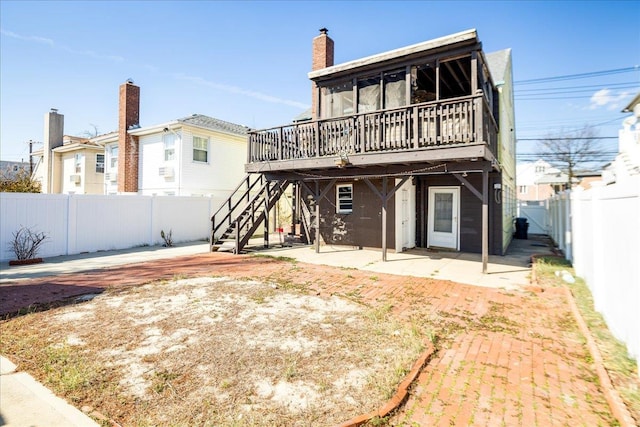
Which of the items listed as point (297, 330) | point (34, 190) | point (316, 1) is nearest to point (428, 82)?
point (316, 1)

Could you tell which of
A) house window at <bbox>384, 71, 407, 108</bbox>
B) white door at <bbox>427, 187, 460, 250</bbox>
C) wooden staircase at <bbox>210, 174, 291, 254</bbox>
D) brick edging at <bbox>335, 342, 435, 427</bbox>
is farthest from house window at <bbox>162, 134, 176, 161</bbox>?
brick edging at <bbox>335, 342, 435, 427</bbox>

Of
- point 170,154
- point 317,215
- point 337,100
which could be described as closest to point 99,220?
point 170,154

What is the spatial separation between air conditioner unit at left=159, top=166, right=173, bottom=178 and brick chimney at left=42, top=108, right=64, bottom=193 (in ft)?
39.6

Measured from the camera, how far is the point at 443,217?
12.1m

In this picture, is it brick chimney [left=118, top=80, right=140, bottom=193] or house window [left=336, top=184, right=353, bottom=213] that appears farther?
brick chimney [left=118, top=80, right=140, bottom=193]

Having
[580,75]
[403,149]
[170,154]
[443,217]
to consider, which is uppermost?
[580,75]

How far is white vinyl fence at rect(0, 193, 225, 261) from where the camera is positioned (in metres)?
9.80

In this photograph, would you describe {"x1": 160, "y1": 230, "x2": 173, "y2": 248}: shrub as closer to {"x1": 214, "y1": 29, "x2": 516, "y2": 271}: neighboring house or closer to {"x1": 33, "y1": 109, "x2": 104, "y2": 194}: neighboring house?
{"x1": 214, "y1": 29, "x2": 516, "y2": 271}: neighboring house

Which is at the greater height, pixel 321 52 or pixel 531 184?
pixel 321 52

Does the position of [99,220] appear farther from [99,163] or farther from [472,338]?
[472,338]

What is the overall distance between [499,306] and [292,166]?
23.5 feet

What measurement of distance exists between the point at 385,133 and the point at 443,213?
4861mm

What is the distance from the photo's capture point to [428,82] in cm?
1062

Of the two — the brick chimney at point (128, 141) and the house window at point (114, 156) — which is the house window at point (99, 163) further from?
the brick chimney at point (128, 141)
